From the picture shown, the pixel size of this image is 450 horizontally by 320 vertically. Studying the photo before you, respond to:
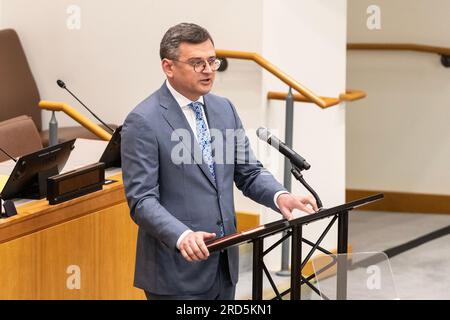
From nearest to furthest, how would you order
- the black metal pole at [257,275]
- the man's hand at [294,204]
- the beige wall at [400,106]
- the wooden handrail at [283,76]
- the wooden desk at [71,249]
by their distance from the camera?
the black metal pole at [257,275], the man's hand at [294,204], the wooden desk at [71,249], the wooden handrail at [283,76], the beige wall at [400,106]

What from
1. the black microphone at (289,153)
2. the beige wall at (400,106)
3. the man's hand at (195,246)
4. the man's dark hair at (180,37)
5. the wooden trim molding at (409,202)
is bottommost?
the wooden trim molding at (409,202)

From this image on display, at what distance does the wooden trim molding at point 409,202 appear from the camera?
7.62 m

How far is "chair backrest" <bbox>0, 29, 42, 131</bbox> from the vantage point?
21.8ft

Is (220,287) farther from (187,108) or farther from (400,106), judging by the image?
(400,106)

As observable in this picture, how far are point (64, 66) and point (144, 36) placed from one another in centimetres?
75

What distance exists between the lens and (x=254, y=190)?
342cm

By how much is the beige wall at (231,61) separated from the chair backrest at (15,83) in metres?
0.10

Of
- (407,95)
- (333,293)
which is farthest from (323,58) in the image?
(333,293)

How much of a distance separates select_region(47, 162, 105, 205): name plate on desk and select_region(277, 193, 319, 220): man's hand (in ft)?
3.84

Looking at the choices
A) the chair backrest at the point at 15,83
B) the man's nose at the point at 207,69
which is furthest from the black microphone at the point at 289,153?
the chair backrest at the point at 15,83

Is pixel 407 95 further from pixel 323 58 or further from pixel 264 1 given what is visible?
pixel 264 1

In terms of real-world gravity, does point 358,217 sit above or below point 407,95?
below

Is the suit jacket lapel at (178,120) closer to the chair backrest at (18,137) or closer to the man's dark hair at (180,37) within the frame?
the man's dark hair at (180,37)
